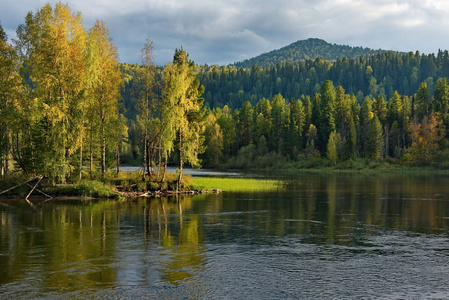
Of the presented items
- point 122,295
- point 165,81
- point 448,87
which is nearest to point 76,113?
point 165,81

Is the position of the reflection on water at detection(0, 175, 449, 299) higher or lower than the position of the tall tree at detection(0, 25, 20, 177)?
lower

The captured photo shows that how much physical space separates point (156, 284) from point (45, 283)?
4764mm

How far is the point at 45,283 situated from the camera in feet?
59.7

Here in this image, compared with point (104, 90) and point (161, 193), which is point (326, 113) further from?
point (104, 90)

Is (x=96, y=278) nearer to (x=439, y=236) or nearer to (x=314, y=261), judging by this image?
(x=314, y=261)

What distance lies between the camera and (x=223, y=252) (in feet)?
78.9

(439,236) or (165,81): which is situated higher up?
(165,81)

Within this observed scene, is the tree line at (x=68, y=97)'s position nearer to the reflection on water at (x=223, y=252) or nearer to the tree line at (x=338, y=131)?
the reflection on water at (x=223, y=252)

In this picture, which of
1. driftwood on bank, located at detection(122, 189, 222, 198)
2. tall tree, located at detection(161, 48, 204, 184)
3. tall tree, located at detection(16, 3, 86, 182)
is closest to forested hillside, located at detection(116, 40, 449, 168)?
tall tree, located at detection(161, 48, 204, 184)

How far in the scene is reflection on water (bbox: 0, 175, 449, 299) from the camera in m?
17.8

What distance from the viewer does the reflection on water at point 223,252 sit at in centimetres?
1783

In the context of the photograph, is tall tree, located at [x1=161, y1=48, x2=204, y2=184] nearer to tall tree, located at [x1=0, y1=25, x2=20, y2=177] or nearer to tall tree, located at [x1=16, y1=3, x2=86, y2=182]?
tall tree, located at [x1=16, y1=3, x2=86, y2=182]

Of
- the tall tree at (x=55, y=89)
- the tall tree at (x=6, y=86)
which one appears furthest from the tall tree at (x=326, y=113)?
the tall tree at (x=6, y=86)

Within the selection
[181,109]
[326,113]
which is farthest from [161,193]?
[326,113]
